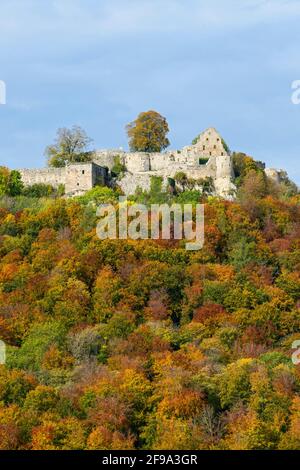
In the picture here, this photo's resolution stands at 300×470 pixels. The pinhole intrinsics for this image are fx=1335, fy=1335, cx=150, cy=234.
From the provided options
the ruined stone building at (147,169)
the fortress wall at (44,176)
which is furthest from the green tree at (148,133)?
the fortress wall at (44,176)

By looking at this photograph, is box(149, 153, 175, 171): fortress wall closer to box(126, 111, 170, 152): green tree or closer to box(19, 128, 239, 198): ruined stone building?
box(19, 128, 239, 198): ruined stone building

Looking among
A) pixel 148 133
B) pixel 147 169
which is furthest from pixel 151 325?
pixel 148 133

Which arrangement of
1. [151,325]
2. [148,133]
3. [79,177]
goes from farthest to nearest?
1. [148,133]
2. [79,177]
3. [151,325]

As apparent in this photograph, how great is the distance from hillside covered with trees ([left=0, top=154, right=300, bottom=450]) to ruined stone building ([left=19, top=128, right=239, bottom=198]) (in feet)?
3.89

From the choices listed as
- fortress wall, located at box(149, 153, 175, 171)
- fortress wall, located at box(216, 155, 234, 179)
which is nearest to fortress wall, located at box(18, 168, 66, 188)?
fortress wall, located at box(149, 153, 175, 171)

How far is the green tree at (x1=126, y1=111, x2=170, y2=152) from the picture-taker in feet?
284

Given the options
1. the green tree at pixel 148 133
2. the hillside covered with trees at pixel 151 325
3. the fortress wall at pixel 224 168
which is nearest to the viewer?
the hillside covered with trees at pixel 151 325

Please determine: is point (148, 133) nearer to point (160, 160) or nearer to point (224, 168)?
point (160, 160)

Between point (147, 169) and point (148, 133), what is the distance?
6151mm

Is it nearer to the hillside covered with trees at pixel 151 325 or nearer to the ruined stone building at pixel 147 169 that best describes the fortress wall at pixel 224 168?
the ruined stone building at pixel 147 169

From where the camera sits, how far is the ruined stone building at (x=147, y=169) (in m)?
79.0

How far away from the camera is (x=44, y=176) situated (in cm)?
8144
